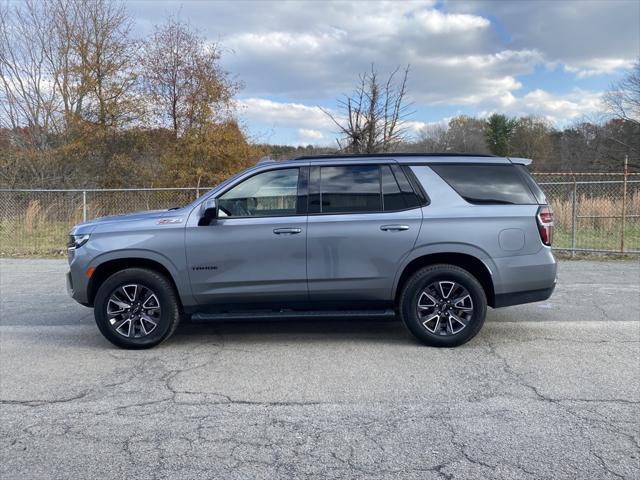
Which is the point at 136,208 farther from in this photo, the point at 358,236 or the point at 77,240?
the point at 358,236

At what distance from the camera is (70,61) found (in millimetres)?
22594

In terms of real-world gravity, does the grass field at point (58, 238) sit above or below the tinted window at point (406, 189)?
below

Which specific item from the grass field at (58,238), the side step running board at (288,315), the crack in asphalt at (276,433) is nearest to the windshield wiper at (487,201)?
the side step running board at (288,315)

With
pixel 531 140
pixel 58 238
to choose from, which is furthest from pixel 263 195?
pixel 531 140

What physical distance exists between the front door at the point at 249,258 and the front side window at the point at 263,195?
8cm

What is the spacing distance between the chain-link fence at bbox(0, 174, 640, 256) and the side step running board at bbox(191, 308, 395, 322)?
26.6 feet

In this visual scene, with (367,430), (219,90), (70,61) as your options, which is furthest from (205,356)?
(70,61)

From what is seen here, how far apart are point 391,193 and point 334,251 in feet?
2.79

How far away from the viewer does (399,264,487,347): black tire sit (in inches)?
204

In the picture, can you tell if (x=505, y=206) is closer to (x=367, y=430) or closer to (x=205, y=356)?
(x=367, y=430)

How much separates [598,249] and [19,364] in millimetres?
11395

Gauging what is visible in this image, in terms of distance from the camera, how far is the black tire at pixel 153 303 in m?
5.27

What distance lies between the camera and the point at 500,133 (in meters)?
58.0

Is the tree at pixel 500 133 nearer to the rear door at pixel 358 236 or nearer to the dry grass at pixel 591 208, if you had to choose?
the dry grass at pixel 591 208
